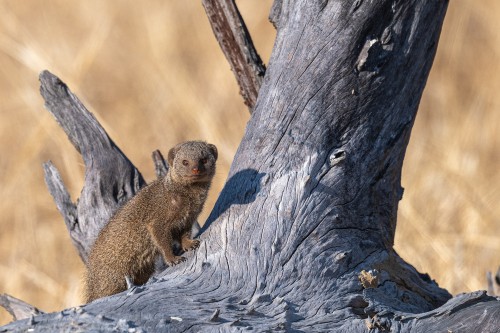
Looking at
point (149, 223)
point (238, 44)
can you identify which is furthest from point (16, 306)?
point (238, 44)

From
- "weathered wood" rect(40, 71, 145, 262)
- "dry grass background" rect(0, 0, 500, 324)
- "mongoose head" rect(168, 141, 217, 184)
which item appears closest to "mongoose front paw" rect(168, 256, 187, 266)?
"mongoose head" rect(168, 141, 217, 184)

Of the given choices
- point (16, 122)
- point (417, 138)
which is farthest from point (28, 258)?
point (417, 138)

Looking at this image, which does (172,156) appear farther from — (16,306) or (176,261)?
(16,306)

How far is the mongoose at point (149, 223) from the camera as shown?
147 inches

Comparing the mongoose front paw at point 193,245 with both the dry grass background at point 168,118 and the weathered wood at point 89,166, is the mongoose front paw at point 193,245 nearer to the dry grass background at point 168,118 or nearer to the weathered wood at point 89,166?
the weathered wood at point 89,166

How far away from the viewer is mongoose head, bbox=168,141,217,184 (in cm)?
370

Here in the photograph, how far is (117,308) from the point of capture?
2.74 meters

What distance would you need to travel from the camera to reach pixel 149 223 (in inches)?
147

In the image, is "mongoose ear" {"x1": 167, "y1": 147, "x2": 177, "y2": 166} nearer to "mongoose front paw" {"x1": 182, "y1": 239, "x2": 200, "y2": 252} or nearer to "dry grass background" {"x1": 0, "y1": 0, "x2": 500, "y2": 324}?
"mongoose front paw" {"x1": 182, "y1": 239, "x2": 200, "y2": 252}

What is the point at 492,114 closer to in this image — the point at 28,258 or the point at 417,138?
the point at 417,138

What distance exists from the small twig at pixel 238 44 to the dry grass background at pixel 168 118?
1.53m

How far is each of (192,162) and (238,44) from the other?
0.66m

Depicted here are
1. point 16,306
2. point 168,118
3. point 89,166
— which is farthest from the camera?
point 168,118

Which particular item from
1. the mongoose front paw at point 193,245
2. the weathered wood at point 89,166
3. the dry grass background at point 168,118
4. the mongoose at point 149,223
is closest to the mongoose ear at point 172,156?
the mongoose at point 149,223
